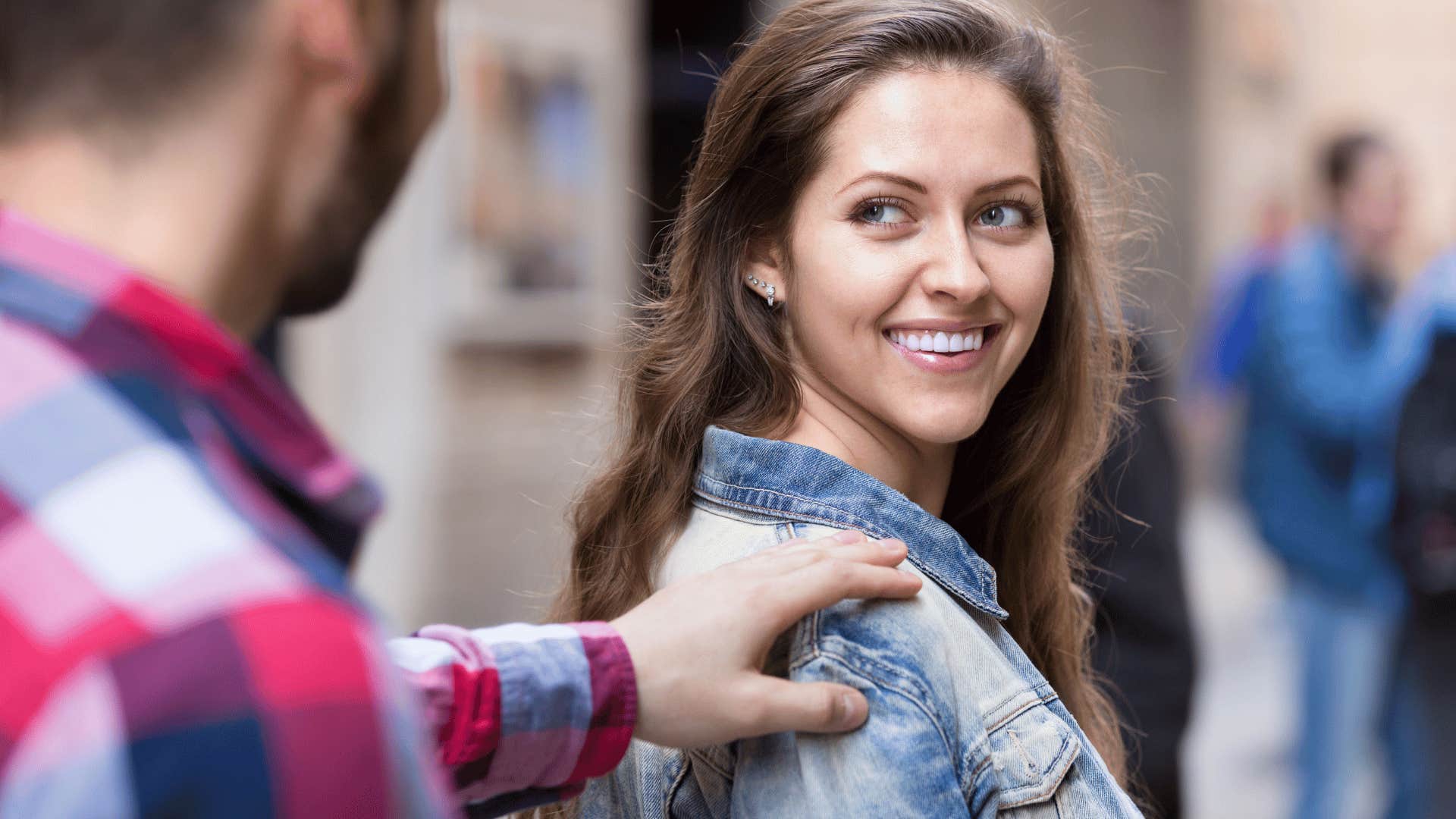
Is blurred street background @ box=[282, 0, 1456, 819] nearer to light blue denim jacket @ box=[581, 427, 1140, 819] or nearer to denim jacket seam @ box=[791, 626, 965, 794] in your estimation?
light blue denim jacket @ box=[581, 427, 1140, 819]

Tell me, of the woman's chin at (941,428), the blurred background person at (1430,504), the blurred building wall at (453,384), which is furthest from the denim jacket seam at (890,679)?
the blurred building wall at (453,384)

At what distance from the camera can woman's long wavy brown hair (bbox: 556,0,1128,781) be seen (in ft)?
4.99

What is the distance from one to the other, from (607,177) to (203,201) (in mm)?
5935

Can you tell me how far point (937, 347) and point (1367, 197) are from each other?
12.8 ft

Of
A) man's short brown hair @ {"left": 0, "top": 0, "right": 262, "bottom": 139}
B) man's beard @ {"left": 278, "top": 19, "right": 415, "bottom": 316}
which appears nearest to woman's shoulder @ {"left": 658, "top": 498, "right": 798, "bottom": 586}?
man's beard @ {"left": 278, "top": 19, "right": 415, "bottom": 316}

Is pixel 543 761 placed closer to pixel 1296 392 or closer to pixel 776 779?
pixel 776 779

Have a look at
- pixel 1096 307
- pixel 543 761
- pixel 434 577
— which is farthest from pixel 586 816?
pixel 434 577

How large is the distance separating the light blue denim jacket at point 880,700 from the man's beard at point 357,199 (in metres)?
0.55

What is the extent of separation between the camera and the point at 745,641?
129cm

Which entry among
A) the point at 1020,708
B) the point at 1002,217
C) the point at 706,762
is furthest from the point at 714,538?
the point at 1002,217

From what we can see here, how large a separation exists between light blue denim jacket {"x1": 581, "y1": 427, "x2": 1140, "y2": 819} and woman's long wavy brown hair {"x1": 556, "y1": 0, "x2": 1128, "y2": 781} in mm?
94

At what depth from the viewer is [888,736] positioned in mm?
1255

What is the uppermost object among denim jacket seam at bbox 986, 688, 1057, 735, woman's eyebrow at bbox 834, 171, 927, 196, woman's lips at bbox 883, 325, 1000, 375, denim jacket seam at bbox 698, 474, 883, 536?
woman's eyebrow at bbox 834, 171, 927, 196

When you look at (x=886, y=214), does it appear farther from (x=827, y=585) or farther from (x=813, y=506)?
A: (x=827, y=585)
